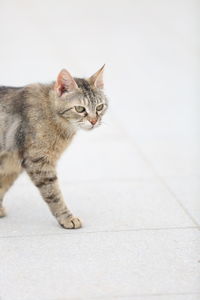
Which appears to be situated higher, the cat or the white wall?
the cat

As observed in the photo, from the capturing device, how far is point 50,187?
4531 millimetres

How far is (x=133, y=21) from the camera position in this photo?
45.3ft

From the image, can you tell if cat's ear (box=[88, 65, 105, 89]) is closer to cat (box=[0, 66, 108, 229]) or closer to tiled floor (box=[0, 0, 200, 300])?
cat (box=[0, 66, 108, 229])

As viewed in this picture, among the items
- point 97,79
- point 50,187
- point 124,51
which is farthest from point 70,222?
point 124,51

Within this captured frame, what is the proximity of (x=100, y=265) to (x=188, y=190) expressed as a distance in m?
1.74

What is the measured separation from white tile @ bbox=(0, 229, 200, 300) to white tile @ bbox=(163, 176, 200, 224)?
0.51 metres

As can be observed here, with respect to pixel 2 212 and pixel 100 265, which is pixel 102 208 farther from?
pixel 100 265

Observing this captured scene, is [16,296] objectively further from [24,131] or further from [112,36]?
[112,36]

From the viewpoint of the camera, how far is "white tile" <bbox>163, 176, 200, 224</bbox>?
16.3 ft

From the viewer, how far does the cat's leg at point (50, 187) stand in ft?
14.8

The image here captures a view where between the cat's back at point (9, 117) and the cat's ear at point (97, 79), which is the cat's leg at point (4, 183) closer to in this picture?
the cat's back at point (9, 117)

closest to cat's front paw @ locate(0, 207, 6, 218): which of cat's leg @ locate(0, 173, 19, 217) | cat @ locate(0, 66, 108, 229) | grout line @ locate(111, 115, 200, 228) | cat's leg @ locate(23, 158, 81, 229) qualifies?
cat's leg @ locate(0, 173, 19, 217)

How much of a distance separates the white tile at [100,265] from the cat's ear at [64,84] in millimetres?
1074

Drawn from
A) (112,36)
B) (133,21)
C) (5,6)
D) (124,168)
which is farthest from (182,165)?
(5,6)
